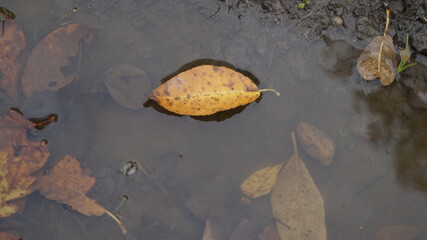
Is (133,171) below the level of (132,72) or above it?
below

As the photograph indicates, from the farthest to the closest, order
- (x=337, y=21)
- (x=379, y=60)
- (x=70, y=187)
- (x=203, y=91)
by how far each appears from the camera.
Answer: (x=337, y=21) → (x=379, y=60) → (x=70, y=187) → (x=203, y=91)

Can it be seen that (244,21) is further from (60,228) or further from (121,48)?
(60,228)

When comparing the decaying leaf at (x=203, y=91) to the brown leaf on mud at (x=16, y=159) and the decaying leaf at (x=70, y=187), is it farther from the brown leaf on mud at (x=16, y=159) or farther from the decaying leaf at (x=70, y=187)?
the brown leaf on mud at (x=16, y=159)

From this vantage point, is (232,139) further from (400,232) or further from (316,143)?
(400,232)

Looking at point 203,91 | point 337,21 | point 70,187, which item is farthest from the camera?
point 337,21

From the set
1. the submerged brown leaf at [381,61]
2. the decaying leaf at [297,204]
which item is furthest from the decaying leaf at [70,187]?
the submerged brown leaf at [381,61]

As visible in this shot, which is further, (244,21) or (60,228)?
(244,21)

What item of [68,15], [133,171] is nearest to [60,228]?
[133,171]

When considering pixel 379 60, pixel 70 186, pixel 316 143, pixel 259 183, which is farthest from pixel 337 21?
pixel 70 186

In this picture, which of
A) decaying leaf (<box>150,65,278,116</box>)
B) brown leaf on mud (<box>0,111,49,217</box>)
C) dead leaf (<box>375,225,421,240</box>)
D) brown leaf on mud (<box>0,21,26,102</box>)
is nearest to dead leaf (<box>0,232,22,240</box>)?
brown leaf on mud (<box>0,111,49,217</box>)
